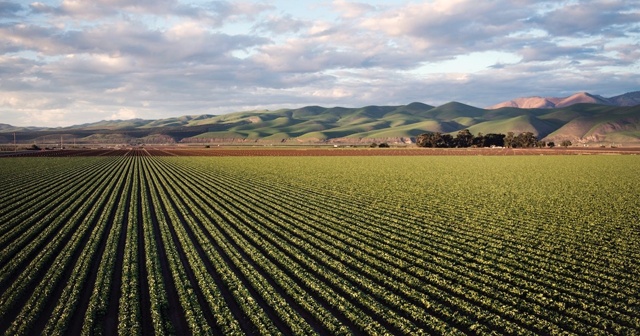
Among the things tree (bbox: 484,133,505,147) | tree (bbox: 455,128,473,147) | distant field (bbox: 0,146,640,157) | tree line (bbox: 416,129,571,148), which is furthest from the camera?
tree (bbox: 484,133,505,147)

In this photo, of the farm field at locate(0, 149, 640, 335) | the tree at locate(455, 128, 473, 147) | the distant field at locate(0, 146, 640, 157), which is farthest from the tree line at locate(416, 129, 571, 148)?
the farm field at locate(0, 149, 640, 335)

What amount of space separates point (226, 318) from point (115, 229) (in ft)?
48.0

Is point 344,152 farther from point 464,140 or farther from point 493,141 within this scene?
point 493,141

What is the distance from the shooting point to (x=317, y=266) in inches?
704

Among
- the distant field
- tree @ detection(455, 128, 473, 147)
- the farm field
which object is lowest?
the farm field

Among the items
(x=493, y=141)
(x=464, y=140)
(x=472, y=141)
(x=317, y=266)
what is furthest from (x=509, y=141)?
(x=317, y=266)

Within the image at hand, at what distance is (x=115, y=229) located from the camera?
24.8 m

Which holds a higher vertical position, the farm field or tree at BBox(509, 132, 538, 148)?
tree at BBox(509, 132, 538, 148)

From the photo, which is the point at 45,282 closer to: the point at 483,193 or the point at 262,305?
the point at 262,305

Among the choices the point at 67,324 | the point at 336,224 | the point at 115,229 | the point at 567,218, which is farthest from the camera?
the point at 567,218

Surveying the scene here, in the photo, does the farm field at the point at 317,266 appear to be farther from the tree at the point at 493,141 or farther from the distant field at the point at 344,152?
the tree at the point at 493,141

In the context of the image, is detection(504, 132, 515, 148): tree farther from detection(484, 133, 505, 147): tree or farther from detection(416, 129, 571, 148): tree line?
detection(484, 133, 505, 147): tree

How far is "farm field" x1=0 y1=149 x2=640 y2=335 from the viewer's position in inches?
522

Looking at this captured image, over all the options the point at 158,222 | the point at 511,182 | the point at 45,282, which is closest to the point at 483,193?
the point at 511,182
